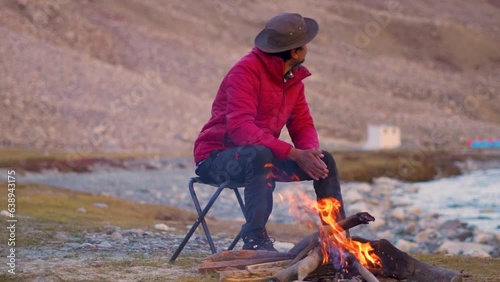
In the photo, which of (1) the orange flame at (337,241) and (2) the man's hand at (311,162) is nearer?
(1) the orange flame at (337,241)

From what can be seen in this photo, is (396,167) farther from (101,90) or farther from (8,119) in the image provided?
(101,90)

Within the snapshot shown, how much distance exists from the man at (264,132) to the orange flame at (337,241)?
3.7 inches

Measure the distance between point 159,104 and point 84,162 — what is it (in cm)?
1866

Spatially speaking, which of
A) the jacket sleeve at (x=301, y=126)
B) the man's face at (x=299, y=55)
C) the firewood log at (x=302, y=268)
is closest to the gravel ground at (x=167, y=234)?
the jacket sleeve at (x=301, y=126)

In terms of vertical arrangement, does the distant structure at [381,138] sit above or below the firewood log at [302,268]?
below

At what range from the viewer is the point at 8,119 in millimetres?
40375

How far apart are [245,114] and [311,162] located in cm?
66

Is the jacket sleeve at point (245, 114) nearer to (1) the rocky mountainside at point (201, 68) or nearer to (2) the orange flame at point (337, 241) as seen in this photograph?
(2) the orange flame at point (337, 241)

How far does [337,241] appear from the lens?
614 centimetres

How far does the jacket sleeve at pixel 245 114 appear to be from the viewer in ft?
21.4

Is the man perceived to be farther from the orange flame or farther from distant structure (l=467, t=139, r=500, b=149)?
distant structure (l=467, t=139, r=500, b=149)

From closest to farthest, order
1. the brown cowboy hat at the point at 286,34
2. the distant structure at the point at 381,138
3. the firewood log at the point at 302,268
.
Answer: the firewood log at the point at 302,268 < the brown cowboy hat at the point at 286,34 < the distant structure at the point at 381,138

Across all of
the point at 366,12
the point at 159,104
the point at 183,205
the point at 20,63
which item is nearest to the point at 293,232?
the point at 183,205

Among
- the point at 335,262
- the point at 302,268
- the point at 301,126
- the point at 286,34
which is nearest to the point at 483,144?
the point at 301,126
